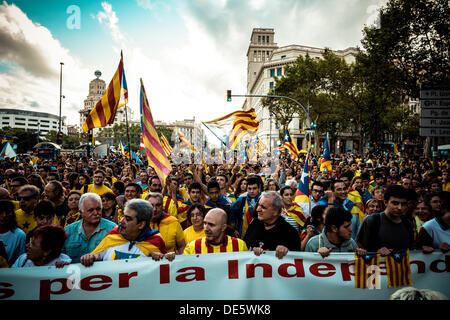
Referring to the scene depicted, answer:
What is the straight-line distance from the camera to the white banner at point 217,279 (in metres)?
2.62

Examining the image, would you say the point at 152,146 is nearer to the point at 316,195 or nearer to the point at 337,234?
the point at 316,195

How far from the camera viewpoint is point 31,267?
2633mm

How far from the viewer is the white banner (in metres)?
2.62

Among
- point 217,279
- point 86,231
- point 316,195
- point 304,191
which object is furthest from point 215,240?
point 304,191

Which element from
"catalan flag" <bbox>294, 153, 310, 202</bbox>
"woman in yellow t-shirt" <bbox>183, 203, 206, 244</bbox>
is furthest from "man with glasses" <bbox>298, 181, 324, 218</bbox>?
"woman in yellow t-shirt" <bbox>183, 203, 206, 244</bbox>

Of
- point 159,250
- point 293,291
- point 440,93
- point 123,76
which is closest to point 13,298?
point 159,250

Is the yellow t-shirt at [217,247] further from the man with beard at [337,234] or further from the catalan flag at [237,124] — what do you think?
the catalan flag at [237,124]

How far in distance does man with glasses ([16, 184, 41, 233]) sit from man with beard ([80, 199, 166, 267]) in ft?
5.60

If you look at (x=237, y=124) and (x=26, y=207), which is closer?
(x=26, y=207)

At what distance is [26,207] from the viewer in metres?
4.06

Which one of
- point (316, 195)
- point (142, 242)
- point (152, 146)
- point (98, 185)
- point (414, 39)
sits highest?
point (414, 39)

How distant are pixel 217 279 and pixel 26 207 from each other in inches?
121

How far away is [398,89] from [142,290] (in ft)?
71.1
